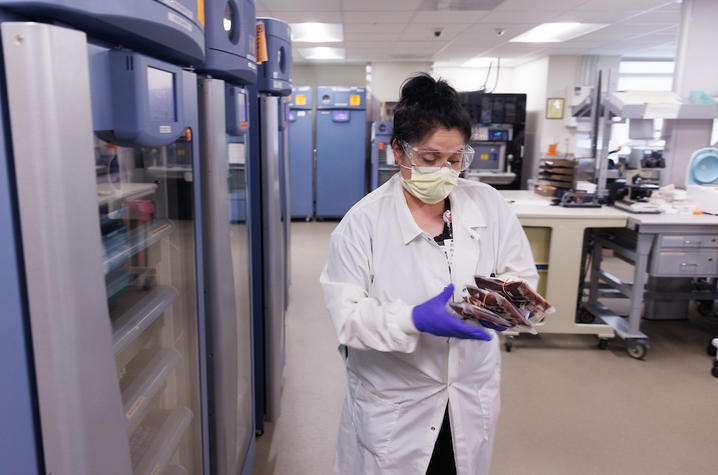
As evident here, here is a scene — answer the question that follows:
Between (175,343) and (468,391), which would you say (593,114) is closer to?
(468,391)

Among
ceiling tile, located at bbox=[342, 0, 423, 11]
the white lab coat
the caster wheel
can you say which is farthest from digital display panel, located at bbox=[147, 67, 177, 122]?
ceiling tile, located at bbox=[342, 0, 423, 11]

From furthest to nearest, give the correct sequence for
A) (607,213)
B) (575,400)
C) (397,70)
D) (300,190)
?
(397,70)
(300,190)
(607,213)
(575,400)

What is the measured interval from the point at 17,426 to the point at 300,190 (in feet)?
23.7

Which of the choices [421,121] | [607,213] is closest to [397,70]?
[607,213]

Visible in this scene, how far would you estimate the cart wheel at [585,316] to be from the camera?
4.07 metres

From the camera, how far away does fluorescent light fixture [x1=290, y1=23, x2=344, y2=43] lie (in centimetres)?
613

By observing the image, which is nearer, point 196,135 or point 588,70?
point 196,135

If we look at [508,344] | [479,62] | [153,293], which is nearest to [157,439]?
[153,293]

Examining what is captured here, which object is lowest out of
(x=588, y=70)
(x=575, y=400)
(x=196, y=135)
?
(x=575, y=400)

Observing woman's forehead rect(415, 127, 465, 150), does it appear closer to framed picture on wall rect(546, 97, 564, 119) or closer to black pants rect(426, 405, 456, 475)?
black pants rect(426, 405, 456, 475)

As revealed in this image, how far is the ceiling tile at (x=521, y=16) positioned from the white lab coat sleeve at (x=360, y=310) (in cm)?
486

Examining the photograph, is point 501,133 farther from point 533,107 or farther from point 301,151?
point 301,151

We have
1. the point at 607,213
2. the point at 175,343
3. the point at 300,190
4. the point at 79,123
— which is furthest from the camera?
the point at 300,190

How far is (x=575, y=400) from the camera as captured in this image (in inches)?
118
